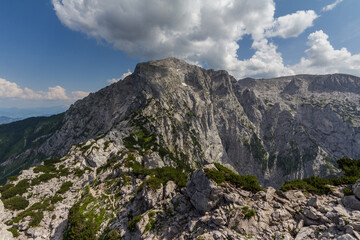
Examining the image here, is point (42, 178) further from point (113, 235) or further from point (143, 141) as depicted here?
point (143, 141)

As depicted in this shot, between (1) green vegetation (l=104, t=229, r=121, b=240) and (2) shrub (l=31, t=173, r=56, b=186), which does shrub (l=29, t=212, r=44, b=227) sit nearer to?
(2) shrub (l=31, t=173, r=56, b=186)

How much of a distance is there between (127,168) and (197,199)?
41.5 m

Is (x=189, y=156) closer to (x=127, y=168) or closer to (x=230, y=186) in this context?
(x=127, y=168)

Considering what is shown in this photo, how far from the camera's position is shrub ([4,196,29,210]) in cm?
5412

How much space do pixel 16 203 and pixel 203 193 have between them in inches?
2725

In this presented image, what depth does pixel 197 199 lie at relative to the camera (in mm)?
33000

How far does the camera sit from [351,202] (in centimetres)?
2244

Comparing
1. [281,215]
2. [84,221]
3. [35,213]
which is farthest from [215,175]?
[35,213]

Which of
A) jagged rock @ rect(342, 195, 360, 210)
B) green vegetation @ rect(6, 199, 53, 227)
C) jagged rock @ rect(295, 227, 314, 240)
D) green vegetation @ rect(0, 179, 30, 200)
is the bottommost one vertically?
green vegetation @ rect(6, 199, 53, 227)

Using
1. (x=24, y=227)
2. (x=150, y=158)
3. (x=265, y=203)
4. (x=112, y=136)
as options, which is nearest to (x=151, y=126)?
(x=112, y=136)

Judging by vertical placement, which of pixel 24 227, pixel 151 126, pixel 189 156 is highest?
pixel 151 126

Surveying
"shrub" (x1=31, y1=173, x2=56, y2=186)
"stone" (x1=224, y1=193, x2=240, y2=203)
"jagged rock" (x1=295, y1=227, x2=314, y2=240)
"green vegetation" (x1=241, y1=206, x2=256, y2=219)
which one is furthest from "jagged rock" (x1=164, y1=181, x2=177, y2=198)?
"shrub" (x1=31, y1=173, x2=56, y2=186)

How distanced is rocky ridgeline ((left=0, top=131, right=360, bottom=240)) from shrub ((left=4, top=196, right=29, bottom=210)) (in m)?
0.27

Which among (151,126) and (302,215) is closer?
(302,215)
